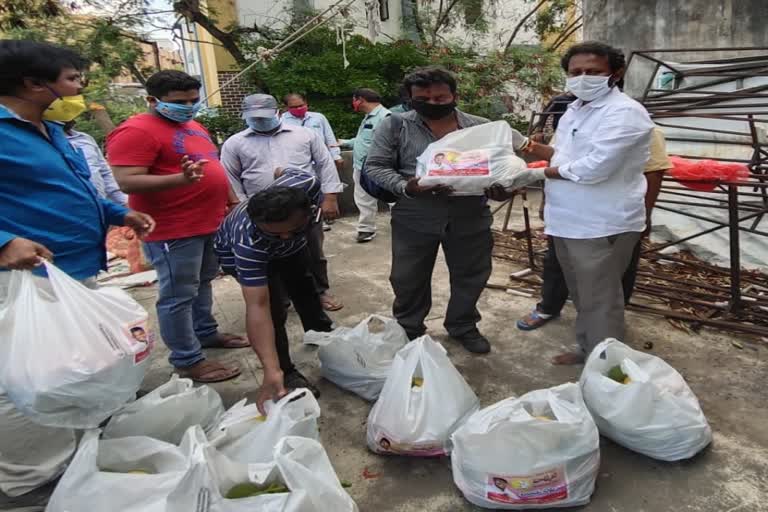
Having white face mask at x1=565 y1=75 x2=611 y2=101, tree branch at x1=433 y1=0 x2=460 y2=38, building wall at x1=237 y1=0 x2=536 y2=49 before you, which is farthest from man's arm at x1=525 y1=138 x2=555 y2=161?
tree branch at x1=433 y1=0 x2=460 y2=38

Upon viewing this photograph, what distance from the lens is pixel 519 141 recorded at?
253 centimetres

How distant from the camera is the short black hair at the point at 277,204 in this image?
6.04ft

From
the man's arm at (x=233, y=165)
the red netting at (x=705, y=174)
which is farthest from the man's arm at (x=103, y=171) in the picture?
the red netting at (x=705, y=174)

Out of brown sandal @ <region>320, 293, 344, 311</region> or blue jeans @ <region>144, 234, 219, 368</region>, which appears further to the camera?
brown sandal @ <region>320, 293, 344, 311</region>

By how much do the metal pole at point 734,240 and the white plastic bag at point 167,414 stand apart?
2856mm

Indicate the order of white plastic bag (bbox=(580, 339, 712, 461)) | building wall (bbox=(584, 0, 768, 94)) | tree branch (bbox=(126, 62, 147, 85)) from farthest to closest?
tree branch (bbox=(126, 62, 147, 85))
building wall (bbox=(584, 0, 768, 94))
white plastic bag (bbox=(580, 339, 712, 461))

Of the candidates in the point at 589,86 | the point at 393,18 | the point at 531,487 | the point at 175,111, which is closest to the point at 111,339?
the point at 175,111

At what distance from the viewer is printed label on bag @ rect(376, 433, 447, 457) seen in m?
1.92

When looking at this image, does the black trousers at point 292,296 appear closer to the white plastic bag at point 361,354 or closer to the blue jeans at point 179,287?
the white plastic bag at point 361,354

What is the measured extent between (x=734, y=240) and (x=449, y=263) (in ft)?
5.47

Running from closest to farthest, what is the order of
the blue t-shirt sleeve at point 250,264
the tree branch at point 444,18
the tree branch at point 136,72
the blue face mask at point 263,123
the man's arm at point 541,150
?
the blue t-shirt sleeve at point 250,264 < the man's arm at point 541,150 < the blue face mask at point 263,123 < the tree branch at point 136,72 < the tree branch at point 444,18

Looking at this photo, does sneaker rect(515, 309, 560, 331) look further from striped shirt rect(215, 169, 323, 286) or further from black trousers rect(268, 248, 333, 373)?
striped shirt rect(215, 169, 323, 286)

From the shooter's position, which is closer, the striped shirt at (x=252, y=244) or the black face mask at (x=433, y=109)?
the striped shirt at (x=252, y=244)

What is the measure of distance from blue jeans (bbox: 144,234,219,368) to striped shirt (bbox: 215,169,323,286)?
26cm
